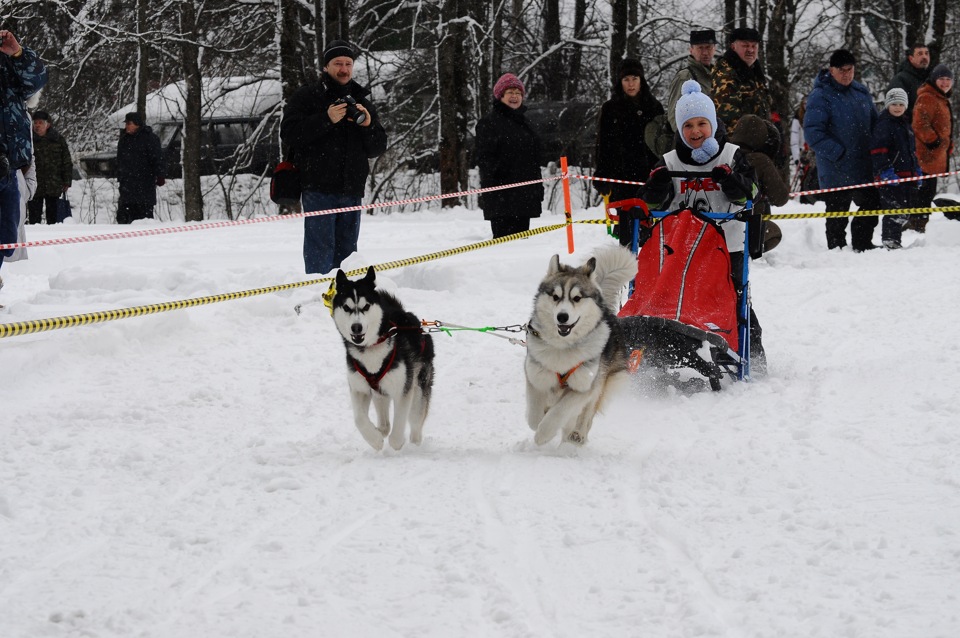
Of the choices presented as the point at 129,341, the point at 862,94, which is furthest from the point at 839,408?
the point at 862,94

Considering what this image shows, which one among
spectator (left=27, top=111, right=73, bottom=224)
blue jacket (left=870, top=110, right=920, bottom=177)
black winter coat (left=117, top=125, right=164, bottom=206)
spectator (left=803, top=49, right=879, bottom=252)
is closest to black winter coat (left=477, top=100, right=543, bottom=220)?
spectator (left=803, top=49, right=879, bottom=252)

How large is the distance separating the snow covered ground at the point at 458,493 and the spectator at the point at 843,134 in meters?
3.08

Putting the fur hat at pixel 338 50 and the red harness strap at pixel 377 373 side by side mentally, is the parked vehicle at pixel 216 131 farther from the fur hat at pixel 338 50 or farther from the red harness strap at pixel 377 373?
the red harness strap at pixel 377 373

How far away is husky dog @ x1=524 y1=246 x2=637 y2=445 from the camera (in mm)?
4242

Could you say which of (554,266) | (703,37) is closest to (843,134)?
(703,37)

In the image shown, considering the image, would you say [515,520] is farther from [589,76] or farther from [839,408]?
[589,76]

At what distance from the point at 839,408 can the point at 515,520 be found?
2.23 m

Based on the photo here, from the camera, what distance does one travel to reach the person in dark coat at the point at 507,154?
8.71m

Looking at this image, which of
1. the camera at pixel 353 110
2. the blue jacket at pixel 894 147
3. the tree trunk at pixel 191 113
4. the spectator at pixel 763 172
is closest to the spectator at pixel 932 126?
the blue jacket at pixel 894 147

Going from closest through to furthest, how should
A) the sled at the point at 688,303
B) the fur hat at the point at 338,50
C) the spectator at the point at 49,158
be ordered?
the sled at the point at 688,303
the fur hat at the point at 338,50
the spectator at the point at 49,158

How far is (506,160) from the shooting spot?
8797 mm

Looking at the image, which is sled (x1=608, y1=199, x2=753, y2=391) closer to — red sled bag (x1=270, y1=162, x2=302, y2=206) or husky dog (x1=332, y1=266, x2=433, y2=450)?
husky dog (x1=332, y1=266, x2=433, y2=450)

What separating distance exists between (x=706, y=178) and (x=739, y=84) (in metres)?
2.60

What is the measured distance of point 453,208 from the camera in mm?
15180
